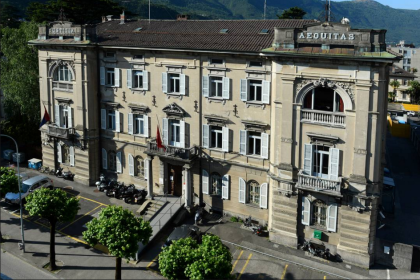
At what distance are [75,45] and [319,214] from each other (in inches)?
1139

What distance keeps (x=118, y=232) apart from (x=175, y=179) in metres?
14.6

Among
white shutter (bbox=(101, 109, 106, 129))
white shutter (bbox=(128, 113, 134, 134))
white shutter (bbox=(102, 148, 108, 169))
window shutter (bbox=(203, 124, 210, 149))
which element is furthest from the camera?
white shutter (bbox=(102, 148, 108, 169))

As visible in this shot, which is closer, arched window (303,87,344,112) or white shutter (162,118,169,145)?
arched window (303,87,344,112)

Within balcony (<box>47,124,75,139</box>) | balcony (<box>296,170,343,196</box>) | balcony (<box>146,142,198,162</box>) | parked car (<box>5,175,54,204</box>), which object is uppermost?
balcony (<box>47,124,75,139</box>)

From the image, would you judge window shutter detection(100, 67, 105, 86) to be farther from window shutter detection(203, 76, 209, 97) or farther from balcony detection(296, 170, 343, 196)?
balcony detection(296, 170, 343, 196)

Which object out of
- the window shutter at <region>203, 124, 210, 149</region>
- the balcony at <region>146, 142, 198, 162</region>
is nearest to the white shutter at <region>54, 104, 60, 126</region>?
the balcony at <region>146, 142, 198, 162</region>

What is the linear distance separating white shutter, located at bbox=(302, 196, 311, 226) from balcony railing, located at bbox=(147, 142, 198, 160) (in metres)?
11.2

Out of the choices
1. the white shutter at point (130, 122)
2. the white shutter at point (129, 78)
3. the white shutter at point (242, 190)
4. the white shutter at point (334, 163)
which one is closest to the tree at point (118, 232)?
the white shutter at point (242, 190)

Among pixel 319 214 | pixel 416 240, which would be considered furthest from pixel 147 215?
pixel 416 240

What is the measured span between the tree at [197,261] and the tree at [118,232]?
2839 mm

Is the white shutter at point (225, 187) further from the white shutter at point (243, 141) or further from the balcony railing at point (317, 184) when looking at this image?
the balcony railing at point (317, 184)

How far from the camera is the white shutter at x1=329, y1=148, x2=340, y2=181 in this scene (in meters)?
31.3

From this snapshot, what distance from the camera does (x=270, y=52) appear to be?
104 ft

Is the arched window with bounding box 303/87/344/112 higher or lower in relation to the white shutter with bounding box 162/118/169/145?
higher
